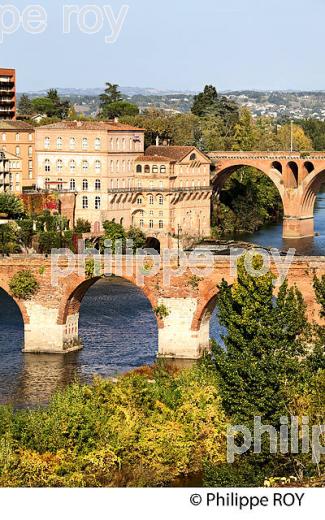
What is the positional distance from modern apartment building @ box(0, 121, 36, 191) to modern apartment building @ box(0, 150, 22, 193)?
251 centimetres

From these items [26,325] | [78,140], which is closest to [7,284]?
[26,325]

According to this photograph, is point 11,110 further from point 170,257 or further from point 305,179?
point 170,257

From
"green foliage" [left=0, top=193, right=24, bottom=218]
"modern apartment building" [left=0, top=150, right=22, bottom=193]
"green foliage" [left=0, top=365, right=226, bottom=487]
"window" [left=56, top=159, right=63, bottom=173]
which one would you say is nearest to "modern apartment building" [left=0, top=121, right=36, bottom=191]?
"modern apartment building" [left=0, top=150, right=22, bottom=193]

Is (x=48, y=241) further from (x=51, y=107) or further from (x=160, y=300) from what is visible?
(x=51, y=107)

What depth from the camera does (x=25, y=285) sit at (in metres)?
66.6

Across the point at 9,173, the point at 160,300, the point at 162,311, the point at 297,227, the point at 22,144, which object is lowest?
the point at 297,227

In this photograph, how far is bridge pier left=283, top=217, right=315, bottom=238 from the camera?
118 metres

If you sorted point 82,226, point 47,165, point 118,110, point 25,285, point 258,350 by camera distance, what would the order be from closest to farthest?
point 258,350
point 25,285
point 82,226
point 47,165
point 118,110

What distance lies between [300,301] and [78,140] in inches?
1827

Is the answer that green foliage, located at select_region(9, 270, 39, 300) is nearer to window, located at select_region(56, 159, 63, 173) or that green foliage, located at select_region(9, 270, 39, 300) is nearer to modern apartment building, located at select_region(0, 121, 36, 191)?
window, located at select_region(56, 159, 63, 173)

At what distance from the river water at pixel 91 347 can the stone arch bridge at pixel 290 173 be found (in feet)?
115

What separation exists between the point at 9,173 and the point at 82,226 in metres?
5.99

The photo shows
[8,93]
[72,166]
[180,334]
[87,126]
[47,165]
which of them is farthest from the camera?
[8,93]

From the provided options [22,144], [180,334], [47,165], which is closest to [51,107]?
[22,144]
